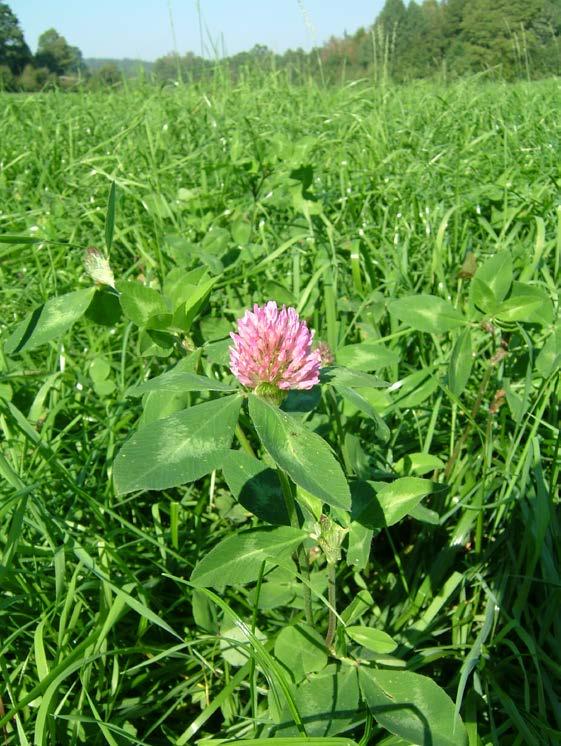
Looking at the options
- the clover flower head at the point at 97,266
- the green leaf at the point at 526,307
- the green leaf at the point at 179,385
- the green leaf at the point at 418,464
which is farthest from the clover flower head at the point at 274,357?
the green leaf at the point at 526,307

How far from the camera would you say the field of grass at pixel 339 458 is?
992 millimetres

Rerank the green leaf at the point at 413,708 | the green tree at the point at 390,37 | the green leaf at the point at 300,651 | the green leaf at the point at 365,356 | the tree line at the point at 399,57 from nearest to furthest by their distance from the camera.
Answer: the green leaf at the point at 413,708
the green leaf at the point at 300,651
the green leaf at the point at 365,356
the green tree at the point at 390,37
the tree line at the point at 399,57

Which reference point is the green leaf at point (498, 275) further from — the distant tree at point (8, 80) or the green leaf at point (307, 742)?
the distant tree at point (8, 80)

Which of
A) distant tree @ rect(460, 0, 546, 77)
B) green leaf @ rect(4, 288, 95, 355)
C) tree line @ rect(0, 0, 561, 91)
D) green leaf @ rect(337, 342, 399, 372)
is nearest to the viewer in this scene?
green leaf @ rect(4, 288, 95, 355)

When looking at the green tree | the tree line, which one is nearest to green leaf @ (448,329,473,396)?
the tree line

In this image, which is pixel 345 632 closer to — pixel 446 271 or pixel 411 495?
pixel 411 495

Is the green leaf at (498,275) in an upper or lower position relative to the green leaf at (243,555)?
upper

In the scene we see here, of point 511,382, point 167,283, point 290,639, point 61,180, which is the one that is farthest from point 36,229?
point 290,639

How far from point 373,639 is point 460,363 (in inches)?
20.6

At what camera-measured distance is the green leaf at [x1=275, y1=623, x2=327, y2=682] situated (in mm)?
885

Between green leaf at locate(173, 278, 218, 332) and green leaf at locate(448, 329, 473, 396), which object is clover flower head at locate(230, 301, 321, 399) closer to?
green leaf at locate(173, 278, 218, 332)

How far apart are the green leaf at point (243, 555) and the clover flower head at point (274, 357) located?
0.19 m

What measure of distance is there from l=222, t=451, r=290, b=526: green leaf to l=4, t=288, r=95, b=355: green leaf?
31 cm

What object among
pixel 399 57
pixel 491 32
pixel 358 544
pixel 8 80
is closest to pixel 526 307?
pixel 358 544
